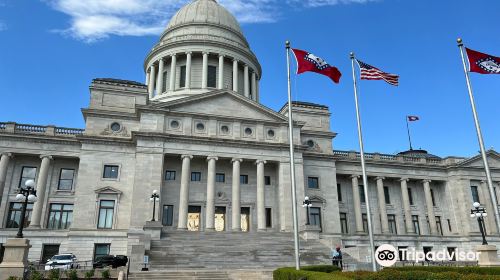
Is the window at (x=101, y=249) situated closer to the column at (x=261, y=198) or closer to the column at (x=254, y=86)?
the column at (x=261, y=198)

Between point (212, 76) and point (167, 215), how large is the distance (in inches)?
938

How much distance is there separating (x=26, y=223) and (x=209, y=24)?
37.1 m

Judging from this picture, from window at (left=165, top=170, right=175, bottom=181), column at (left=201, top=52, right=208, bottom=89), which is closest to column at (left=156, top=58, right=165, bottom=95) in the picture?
column at (left=201, top=52, right=208, bottom=89)

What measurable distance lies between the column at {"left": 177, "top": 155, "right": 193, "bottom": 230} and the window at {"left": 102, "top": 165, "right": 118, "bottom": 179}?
264 inches

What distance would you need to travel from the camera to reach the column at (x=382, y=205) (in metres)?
45.3

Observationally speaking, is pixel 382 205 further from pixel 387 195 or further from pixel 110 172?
pixel 110 172

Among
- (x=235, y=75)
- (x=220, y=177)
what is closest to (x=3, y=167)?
(x=220, y=177)

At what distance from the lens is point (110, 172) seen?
3750 centimetres

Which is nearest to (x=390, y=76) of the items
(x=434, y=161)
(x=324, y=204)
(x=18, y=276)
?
(x=324, y=204)

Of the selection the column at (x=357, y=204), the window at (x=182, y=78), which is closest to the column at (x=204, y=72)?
the window at (x=182, y=78)

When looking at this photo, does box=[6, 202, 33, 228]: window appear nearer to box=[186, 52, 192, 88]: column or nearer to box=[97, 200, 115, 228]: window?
box=[97, 200, 115, 228]: window

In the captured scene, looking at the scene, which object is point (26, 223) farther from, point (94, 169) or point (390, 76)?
point (390, 76)

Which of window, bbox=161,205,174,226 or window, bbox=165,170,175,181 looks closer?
window, bbox=161,205,174,226

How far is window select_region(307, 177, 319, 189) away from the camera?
141 feet
